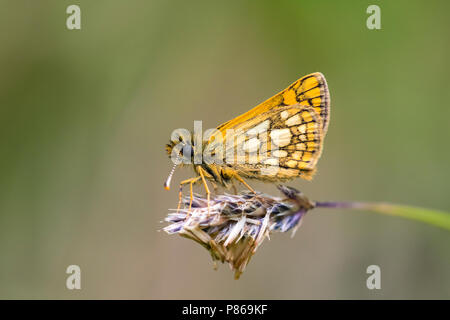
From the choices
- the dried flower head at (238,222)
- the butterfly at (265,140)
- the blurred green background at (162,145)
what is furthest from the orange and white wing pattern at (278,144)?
the blurred green background at (162,145)

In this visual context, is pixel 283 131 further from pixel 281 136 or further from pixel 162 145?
pixel 162 145

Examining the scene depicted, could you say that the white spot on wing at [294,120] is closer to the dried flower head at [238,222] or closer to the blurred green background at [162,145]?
the dried flower head at [238,222]

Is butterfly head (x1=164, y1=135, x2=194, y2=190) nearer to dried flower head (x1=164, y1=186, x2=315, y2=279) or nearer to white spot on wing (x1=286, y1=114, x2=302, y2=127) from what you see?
dried flower head (x1=164, y1=186, x2=315, y2=279)

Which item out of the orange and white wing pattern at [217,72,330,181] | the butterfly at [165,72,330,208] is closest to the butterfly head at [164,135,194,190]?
the butterfly at [165,72,330,208]

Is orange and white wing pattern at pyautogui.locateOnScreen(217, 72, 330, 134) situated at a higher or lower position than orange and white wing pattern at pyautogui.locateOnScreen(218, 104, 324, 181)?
higher

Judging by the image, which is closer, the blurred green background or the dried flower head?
the dried flower head

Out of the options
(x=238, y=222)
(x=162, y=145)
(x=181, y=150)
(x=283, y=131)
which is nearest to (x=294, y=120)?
(x=283, y=131)
